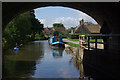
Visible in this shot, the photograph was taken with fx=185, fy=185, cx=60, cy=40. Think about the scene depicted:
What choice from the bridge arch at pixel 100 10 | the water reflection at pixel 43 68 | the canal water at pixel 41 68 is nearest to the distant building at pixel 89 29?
the water reflection at pixel 43 68

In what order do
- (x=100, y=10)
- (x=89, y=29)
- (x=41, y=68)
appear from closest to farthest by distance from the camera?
(x=41, y=68) < (x=100, y=10) < (x=89, y=29)

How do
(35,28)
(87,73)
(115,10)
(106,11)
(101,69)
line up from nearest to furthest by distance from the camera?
(101,69) → (87,73) → (115,10) → (106,11) → (35,28)

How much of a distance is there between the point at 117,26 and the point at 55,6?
16.5 ft

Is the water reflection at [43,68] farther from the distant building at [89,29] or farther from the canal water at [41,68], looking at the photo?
→ the distant building at [89,29]

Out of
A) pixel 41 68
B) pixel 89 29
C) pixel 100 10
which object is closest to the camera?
pixel 41 68

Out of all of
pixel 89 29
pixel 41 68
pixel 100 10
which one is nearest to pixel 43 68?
pixel 41 68

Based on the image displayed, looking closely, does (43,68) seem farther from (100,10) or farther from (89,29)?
(89,29)

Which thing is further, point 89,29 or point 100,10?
point 89,29

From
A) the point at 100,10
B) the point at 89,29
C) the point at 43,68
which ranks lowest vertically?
the point at 43,68

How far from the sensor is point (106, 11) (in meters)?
13.4

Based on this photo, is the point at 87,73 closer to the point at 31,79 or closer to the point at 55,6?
the point at 31,79

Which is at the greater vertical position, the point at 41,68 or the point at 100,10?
the point at 100,10

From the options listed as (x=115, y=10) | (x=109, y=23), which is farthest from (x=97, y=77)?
(x=109, y=23)

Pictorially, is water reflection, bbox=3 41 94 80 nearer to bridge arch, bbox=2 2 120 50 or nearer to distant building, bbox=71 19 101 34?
bridge arch, bbox=2 2 120 50
